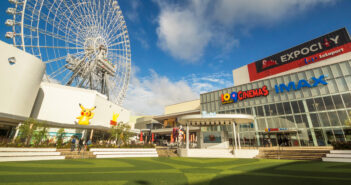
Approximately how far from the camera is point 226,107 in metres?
34.4

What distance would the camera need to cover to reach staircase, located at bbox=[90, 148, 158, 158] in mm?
15959

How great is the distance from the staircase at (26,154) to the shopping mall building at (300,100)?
19.6 metres

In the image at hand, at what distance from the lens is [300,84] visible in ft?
87.7

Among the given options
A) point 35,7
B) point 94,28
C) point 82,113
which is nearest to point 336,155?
point 82,113

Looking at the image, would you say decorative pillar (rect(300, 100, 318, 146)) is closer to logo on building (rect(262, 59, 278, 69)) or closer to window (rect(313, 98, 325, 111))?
window (rect(313, 98, 325, 111))

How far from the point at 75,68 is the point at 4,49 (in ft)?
51.9

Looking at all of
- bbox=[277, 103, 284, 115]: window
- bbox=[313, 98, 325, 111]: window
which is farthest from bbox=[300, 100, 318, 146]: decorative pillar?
bbox=[277, 103, 284, 115]: window

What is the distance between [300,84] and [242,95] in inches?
381

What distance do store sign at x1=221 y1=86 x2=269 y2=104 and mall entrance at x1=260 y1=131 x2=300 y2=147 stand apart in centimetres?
742

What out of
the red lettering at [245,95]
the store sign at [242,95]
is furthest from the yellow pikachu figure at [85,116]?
the red lettering at [245,95]

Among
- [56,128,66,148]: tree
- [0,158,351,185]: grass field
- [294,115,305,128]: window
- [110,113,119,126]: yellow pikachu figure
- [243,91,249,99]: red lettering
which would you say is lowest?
[0,158,351,185]: grass field

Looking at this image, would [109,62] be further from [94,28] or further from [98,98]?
[98,98]

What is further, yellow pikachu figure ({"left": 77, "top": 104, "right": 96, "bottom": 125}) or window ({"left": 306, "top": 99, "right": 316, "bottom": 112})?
yellow pikachu figure ({"left": 77, "top": 104, "right": 96, "bottom": 125})

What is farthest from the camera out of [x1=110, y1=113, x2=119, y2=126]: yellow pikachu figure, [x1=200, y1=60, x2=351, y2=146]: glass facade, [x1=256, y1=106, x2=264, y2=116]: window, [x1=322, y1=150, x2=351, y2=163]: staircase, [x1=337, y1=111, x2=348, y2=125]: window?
[x1=110, y1=113, x2=119, y2=126]: yellow pikachu figure
